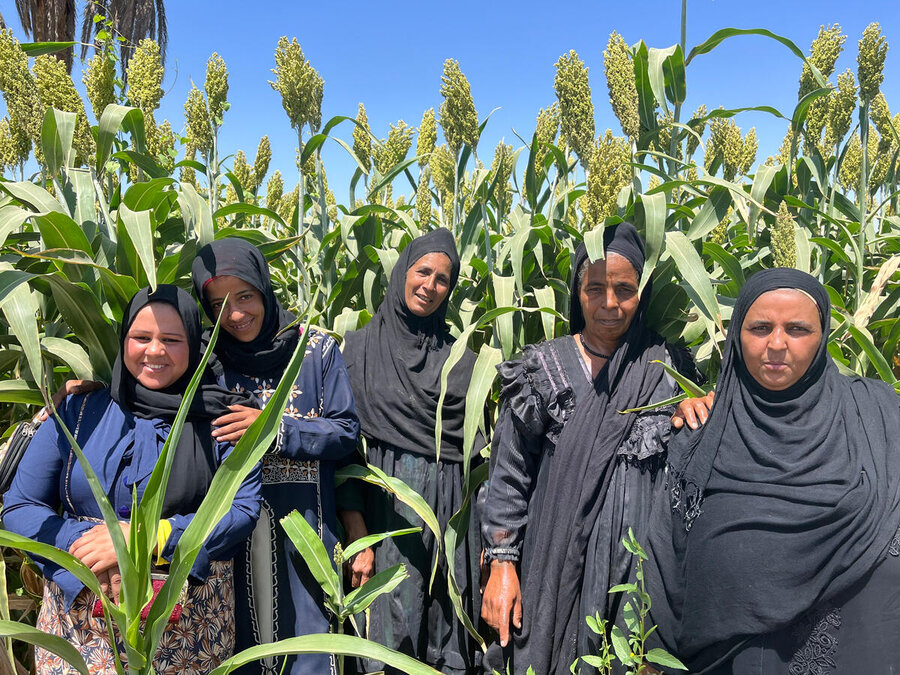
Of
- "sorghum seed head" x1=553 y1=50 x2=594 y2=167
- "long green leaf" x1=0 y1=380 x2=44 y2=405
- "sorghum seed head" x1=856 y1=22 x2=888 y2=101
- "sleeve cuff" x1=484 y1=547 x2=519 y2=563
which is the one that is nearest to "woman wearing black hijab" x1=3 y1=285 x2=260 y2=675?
"long green leaf" x1=0 y1=380 x2=44 y2=405

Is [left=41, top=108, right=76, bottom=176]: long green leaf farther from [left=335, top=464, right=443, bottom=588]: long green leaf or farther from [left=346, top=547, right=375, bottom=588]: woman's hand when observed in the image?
[left=346, top=547, right=375, bottom=588]: woman's hand

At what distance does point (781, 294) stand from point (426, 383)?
96cm

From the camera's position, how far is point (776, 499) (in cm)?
127

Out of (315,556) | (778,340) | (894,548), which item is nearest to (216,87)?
(315,556)

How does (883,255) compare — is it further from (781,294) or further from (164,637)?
(164,637)

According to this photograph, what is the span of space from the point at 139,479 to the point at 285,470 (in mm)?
394

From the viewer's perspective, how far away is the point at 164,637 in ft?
4.76

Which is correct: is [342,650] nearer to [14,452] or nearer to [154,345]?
[154,345]

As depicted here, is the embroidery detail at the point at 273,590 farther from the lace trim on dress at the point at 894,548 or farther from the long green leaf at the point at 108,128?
the lace trim on dress at the point at 894,548

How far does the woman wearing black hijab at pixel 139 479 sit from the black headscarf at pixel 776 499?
96 cm

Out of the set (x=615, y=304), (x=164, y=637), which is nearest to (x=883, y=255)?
(x=615, y=304)

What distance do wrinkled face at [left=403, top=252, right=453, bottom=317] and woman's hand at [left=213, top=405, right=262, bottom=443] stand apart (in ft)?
1.93

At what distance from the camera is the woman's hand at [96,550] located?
4.31 ft

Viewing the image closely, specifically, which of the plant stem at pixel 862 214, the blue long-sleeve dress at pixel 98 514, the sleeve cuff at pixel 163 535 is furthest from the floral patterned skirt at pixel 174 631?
the plant stem at pixel 862 214
